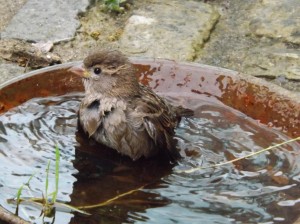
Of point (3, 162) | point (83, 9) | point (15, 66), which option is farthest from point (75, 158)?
point (83, 9)

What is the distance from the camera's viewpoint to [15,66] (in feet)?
15.3

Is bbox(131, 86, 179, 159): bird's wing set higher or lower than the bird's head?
lower

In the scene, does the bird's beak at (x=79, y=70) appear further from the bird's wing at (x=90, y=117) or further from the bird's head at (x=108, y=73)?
the bird's wing at (x=90, y=117)

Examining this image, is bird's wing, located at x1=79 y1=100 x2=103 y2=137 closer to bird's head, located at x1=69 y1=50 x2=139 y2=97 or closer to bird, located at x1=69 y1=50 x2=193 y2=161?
bird, located at x1=69 y1=50 x2=193 y2=161

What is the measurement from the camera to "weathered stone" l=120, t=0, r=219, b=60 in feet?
16.2

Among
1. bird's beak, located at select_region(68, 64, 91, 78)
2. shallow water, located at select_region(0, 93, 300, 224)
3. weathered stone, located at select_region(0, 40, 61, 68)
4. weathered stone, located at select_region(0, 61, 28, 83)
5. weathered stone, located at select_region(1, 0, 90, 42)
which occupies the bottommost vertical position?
shallow water, located at select_region(0, 93, 300, 224)

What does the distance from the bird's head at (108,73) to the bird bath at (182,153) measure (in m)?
0.08

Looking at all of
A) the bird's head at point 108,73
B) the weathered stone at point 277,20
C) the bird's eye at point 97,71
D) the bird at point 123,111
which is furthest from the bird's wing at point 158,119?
the weathered stone at point 277,20

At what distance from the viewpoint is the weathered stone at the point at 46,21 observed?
4926 millimetres

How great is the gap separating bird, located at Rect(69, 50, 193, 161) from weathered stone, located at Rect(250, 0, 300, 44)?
1225 millimetres

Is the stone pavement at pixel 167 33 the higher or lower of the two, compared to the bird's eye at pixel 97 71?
higher

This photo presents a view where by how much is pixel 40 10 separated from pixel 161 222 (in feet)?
8.05

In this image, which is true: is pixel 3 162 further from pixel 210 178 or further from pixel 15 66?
pixel 15 66

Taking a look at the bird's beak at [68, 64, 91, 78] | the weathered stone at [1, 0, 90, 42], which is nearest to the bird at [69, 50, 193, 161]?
the bird's beak at [68, 64, 91, 78]
